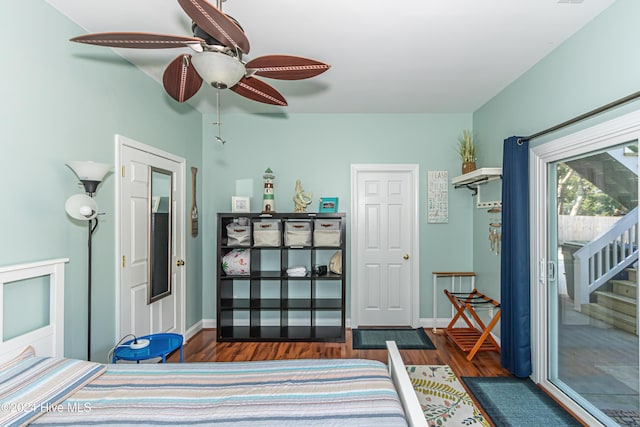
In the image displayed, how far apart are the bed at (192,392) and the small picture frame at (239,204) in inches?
84.4

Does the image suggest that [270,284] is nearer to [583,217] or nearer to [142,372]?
[142,372]

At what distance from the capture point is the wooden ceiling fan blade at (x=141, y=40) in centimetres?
135

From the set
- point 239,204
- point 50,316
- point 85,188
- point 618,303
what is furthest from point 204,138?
point 618,303

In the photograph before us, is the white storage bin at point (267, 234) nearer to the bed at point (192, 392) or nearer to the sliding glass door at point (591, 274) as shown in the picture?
the bed at point (192, 392)

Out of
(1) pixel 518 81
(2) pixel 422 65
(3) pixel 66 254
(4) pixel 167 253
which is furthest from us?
(4) pixel 167 253

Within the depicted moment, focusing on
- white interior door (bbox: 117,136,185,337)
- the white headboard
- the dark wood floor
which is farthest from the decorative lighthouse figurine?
the white headboard

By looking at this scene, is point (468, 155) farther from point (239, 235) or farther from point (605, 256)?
point (239, 235)

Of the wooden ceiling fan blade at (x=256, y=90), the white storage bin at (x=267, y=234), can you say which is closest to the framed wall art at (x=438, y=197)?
the white storage bin at (x=267, y=234)

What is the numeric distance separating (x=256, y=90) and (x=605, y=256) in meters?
2.47

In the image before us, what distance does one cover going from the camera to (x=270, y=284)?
13.4 feet

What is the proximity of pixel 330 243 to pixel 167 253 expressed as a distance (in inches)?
67.3

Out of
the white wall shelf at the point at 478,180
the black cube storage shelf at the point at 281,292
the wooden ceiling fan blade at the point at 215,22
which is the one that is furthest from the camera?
the black cube storage shelf at the point at 281,292

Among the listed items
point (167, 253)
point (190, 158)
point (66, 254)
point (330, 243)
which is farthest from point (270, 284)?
point (66, 254)

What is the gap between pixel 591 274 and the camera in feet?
7.58
